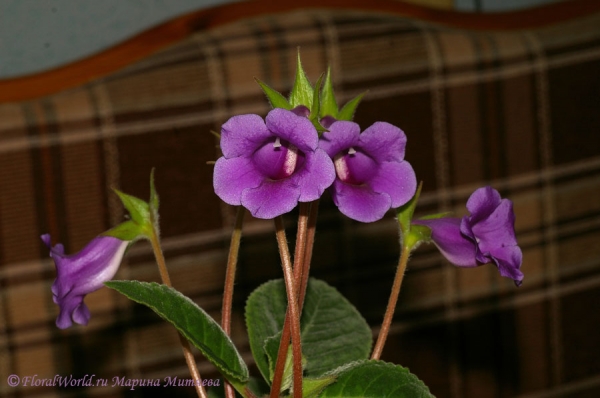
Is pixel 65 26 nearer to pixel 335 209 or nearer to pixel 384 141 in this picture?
pixel 335 209

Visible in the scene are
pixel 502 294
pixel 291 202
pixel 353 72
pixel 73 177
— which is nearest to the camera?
pixel 291 202

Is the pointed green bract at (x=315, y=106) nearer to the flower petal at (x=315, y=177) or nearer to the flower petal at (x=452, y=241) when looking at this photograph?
the flower petal at (x=315, y=177)

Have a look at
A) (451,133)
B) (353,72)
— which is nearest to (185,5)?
(353,72)

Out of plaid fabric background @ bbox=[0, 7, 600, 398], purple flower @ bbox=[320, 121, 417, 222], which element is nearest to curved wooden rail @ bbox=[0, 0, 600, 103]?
plaid fabric background @ bbox=[0, 7, 600, 398]

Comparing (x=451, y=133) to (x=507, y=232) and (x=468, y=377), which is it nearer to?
(x=468, y=377)

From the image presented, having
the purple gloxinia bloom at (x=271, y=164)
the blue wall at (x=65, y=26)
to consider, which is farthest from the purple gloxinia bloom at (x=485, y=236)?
the blue wall at (x=65, y=26)

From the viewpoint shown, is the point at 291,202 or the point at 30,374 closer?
the point at 291,202
